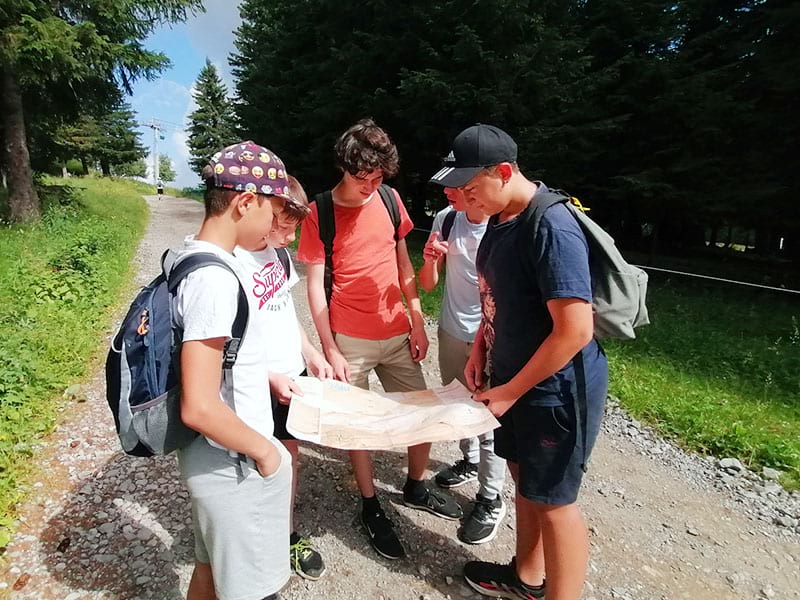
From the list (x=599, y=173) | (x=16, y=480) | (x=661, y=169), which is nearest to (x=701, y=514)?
(x=16, y=480)

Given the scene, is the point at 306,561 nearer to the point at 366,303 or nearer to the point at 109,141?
the point at 366,303

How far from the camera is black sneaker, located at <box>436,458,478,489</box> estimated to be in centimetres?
316

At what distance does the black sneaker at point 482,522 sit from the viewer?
267 cm

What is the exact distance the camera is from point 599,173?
12.3 meters

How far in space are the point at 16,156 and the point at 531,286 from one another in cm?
1554

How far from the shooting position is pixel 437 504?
2887 mm

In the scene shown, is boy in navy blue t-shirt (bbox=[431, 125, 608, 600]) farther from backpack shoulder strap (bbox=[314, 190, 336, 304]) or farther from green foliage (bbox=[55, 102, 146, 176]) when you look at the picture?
green foliage (bbox=[55, 102, 146, 176])

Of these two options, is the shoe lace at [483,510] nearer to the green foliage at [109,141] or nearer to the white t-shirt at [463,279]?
the white t-shirt at [463,279]

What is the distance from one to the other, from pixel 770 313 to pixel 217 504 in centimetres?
1015

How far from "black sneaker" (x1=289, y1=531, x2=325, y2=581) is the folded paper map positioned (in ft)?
3.16

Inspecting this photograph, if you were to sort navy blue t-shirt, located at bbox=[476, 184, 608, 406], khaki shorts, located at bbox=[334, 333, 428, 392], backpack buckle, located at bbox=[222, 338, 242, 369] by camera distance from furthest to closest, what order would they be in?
khaki shorts, located at bbox=[334, 333, 428, 392] < navy blue t-shirt, located at bbox=[476, 184, 608, 406] < backpack buckle, located at bbox=[222, 338, 242, 369]

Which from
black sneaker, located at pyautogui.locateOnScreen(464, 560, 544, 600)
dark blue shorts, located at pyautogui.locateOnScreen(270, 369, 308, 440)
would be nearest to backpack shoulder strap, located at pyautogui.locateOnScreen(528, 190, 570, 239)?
dark blue shorts, located at pyautogui.locateOnScreen(270, 369, 308, 440)

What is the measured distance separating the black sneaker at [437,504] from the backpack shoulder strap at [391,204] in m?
1.55

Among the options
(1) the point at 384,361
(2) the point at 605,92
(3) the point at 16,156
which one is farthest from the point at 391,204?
(3) the point at 16,156
